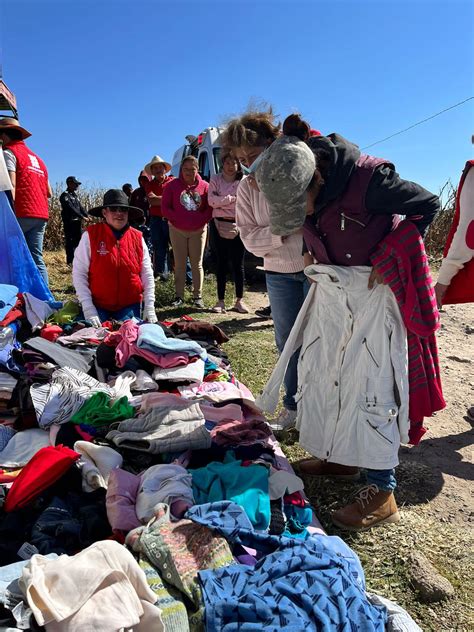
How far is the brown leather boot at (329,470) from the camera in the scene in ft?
9.59

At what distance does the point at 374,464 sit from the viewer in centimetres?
240

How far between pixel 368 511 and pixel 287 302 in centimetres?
142

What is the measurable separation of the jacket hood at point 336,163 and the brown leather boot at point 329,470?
62.9 inches

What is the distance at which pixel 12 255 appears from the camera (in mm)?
4605

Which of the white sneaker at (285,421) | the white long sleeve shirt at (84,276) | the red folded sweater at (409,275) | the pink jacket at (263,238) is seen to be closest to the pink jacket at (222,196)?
the white long sleeve shirt at (84,276)

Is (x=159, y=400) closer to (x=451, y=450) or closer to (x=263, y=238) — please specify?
(x=263, y=238)

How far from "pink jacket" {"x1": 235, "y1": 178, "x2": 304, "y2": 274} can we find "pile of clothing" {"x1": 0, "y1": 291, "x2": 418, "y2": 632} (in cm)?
82

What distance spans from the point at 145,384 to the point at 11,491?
3.72 ft

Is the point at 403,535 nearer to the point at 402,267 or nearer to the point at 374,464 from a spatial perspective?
the point at 374,464

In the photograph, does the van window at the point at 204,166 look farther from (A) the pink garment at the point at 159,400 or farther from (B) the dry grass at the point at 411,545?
(A) the pink garment at the point at 159,400

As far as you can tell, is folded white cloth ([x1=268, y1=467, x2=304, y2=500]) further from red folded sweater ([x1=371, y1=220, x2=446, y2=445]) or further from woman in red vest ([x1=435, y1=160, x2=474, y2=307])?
woman in red vest ([x1=435, y1=160, x2=474, y2=307])

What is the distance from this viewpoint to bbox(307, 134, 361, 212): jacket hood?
2207 mm

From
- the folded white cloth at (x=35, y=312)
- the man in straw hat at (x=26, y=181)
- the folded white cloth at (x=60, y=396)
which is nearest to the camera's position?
the folded white cloth at (x=60, y=396)

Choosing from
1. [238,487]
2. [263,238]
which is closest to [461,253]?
[263,238]
